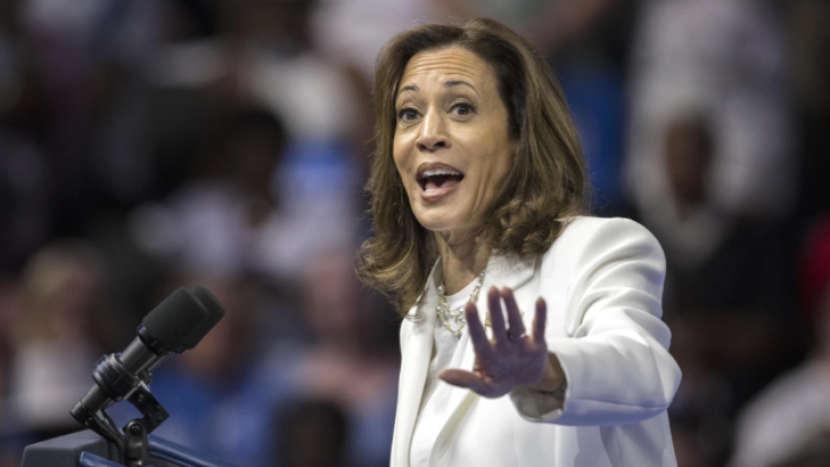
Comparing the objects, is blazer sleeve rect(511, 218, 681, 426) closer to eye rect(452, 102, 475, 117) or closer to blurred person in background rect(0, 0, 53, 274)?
eye rect(452, 102, 475, 117)

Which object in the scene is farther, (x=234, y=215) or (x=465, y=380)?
(x=234, y=215)

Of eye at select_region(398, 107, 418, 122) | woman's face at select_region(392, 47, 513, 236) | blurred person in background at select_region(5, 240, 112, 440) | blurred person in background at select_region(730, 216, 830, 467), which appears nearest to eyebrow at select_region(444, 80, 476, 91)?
woman's face at select_region(392, 47, 513, 236)

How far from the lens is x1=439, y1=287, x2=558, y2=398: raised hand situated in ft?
4.42

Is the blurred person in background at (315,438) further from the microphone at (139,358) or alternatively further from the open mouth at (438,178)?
the microphone at (139,358)

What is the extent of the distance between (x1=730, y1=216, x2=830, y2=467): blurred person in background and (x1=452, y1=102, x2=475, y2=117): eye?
2333 millimetres

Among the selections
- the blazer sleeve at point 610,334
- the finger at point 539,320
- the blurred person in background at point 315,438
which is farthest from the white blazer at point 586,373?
the blurred person in background at point 315,438

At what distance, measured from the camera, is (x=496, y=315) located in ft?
4.42

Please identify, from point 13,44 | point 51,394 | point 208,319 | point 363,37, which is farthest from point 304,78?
point 208,319

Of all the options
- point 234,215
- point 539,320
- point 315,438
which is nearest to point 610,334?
point 539,320

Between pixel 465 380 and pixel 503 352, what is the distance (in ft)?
0.20

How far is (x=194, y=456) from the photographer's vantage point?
185cm

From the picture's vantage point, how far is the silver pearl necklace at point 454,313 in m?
2.16

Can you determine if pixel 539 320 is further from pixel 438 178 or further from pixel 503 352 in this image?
pixel 438 178

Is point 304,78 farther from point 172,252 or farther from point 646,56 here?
point 646,56
